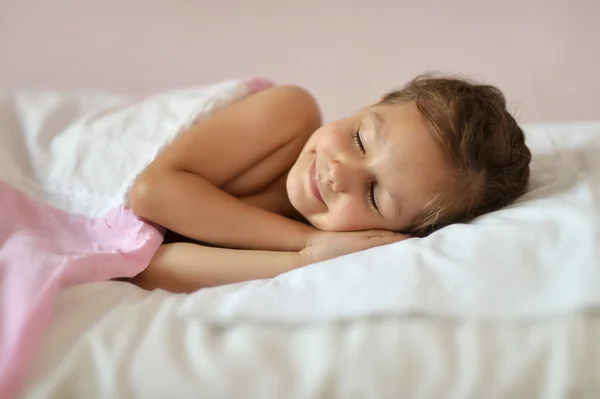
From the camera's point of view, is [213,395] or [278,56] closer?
[213,395]

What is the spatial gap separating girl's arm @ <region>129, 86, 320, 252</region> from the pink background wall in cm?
55

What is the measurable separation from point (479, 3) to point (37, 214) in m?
1.19

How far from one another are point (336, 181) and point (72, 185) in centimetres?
42

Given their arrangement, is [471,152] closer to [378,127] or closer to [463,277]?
[378,127]

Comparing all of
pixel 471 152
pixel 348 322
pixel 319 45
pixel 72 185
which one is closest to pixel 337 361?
pixel 348 322

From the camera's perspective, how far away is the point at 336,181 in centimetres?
78

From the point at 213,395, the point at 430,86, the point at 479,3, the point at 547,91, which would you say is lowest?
the point at 213,395

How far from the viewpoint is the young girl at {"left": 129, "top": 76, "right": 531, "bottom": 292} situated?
0.76 metres

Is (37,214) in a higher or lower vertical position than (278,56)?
lower

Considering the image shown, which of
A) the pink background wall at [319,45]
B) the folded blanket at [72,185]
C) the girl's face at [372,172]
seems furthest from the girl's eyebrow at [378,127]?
the pink background wall at [319,45]

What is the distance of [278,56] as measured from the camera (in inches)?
58.1

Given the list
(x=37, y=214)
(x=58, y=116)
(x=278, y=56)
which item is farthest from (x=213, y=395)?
(x=278, y=56)

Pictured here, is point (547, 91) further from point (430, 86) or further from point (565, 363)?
point (565, 363)

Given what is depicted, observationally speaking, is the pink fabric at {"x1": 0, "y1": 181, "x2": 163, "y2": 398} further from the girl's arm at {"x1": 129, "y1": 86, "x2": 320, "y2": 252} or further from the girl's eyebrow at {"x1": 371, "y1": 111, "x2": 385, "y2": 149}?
the girl's eyebrow at {"x1": 371, "y1": 111, "x2": 385, "y2": 149}
